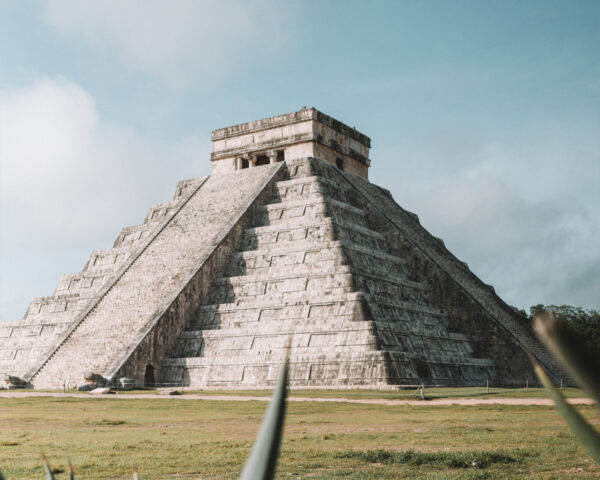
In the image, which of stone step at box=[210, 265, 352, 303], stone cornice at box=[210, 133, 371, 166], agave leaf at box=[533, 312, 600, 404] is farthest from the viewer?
stone cornice at box=[210, 133, 371, 166]

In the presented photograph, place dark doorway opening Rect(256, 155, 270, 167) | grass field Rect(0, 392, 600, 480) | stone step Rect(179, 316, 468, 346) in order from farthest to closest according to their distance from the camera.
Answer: dark doorway opening Rect(256, 155, 270, 167)
stone step Rect(179, 316, 468, 346)
grass field Rect(0, 392, 600, 480)

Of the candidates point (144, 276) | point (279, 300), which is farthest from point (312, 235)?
point (144, 276)

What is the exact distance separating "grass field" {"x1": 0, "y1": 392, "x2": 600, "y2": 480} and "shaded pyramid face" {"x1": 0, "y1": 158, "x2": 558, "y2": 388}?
6.31 m

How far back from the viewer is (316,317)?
831 inches

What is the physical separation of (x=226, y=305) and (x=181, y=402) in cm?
790

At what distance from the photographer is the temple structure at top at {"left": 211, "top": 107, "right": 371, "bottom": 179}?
97.5 ft

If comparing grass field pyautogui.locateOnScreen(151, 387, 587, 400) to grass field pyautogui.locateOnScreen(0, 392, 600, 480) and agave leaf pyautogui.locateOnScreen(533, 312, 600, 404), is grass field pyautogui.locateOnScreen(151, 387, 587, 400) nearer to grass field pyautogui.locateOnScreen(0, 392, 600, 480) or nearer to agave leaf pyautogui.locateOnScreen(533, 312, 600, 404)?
grass field pyautogui.locateOnScreen(0, 392, 600, 480)

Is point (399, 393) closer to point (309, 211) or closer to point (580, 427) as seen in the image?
point (309, 211)

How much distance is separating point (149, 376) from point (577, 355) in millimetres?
22271

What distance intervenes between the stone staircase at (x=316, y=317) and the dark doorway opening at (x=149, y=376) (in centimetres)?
33

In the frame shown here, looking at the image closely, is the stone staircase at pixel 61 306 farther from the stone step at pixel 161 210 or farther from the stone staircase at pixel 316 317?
the stone staircase at pixel 316 317

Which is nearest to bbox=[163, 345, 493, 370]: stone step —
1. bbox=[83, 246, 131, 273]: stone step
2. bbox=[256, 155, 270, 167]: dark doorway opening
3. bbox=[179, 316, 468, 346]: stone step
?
bbox=[179, 316, 468, 346]: stone step

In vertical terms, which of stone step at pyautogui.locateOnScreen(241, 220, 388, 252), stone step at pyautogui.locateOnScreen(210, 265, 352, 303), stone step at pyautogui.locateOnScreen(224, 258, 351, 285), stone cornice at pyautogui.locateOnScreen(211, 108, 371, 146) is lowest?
stone step at pyautogui.locateOnScreen(210, 265, 352, 303)

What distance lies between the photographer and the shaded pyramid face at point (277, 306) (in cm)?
2053
